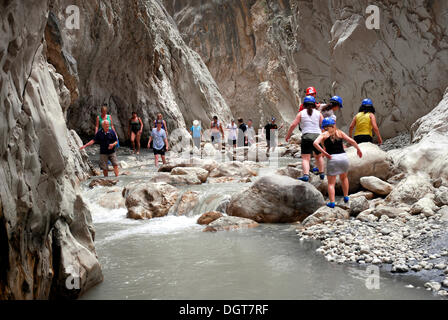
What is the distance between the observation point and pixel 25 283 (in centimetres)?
270

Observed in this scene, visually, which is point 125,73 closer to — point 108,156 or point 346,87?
point 108,156

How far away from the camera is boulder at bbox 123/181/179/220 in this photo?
7.47 m

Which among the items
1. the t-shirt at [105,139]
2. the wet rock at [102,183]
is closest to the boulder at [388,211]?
the wet rock at [102,183]

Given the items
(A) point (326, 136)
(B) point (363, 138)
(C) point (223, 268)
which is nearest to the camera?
(C) point (223, 268)

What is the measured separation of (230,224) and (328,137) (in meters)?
2.12

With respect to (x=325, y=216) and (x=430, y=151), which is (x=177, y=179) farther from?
(x=430, y=151)

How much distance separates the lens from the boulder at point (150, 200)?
7.47 metres

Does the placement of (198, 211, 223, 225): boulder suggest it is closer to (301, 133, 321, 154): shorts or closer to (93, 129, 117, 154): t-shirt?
(301, 133, 321, 154): shorts

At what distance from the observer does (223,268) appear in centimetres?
419

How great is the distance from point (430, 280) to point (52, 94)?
3.98 metres

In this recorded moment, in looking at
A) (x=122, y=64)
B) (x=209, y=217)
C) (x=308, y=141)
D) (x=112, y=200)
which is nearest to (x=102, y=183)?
(x=112, y=200)

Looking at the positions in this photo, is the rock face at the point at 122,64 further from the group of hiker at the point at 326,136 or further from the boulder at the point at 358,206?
the boulder at the point at 358,206

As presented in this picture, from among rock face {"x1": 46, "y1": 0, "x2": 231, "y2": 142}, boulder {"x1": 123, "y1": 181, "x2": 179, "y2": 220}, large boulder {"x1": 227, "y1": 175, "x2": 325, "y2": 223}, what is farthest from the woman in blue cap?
rock face {"x1": 46, "y1": 0, "x2": 231, "y2": 142}
